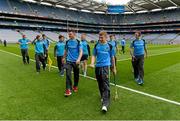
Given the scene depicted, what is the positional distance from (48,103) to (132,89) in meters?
3.49

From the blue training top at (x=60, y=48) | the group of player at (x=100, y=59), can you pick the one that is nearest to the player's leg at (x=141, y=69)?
the group of player at (x=100, y=59)

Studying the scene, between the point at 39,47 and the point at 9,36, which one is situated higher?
the point at 9,36

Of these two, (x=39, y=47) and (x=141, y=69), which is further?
(x=39, y=47)

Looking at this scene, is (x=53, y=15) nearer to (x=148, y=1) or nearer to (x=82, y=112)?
(x=148, y=1)

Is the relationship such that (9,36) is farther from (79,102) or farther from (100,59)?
(100,59)

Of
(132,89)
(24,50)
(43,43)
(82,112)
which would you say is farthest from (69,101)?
(24,50)

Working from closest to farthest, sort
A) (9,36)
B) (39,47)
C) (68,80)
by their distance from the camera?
(68,80)
(39,47)
(9,36)

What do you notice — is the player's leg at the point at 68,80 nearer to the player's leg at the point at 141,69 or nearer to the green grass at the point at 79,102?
the green grass at the point at 79,102

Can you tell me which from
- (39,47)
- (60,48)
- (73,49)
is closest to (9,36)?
(39,47)

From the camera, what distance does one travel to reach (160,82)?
1000 centimetres

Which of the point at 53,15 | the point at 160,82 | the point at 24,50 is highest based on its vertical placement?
the point at 53,15

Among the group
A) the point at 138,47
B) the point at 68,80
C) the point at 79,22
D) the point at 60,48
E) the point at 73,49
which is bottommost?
the point at 68,80

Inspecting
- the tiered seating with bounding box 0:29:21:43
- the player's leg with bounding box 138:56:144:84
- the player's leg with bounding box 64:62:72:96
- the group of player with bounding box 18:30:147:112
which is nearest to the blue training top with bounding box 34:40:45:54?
the group of player with bounding box 18:30:147:112

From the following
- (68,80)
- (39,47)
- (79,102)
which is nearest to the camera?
(79,102)
